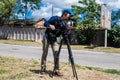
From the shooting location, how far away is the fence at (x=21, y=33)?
48.7 meters

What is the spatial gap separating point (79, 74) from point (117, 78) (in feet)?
3.64

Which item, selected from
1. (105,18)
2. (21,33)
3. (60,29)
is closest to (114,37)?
(105,18)

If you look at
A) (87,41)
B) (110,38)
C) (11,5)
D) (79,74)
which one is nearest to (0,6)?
(11,5)

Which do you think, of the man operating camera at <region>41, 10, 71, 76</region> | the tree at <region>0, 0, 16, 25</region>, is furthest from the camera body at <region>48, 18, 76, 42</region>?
the tree at <region>0, 0, 16, 25</region>

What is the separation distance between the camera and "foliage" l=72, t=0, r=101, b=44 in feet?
122

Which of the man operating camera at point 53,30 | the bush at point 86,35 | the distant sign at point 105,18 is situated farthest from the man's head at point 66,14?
the bush at point 86,35

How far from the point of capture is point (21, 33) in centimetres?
5159

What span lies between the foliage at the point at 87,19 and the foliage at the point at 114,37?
2.98 meters

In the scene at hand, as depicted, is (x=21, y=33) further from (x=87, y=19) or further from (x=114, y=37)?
(x=114, y=37)

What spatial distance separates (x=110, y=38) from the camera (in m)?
34.6

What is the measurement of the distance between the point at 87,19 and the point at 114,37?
14.4 feet

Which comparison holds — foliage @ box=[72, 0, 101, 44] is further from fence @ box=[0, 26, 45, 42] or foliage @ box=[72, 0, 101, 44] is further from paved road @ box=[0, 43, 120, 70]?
paved road @ box=[0, 43, 120, 70]

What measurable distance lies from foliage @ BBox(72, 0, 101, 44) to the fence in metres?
9.92

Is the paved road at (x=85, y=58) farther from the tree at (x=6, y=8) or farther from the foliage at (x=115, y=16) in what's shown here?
the tree at (x=6, y=8)
